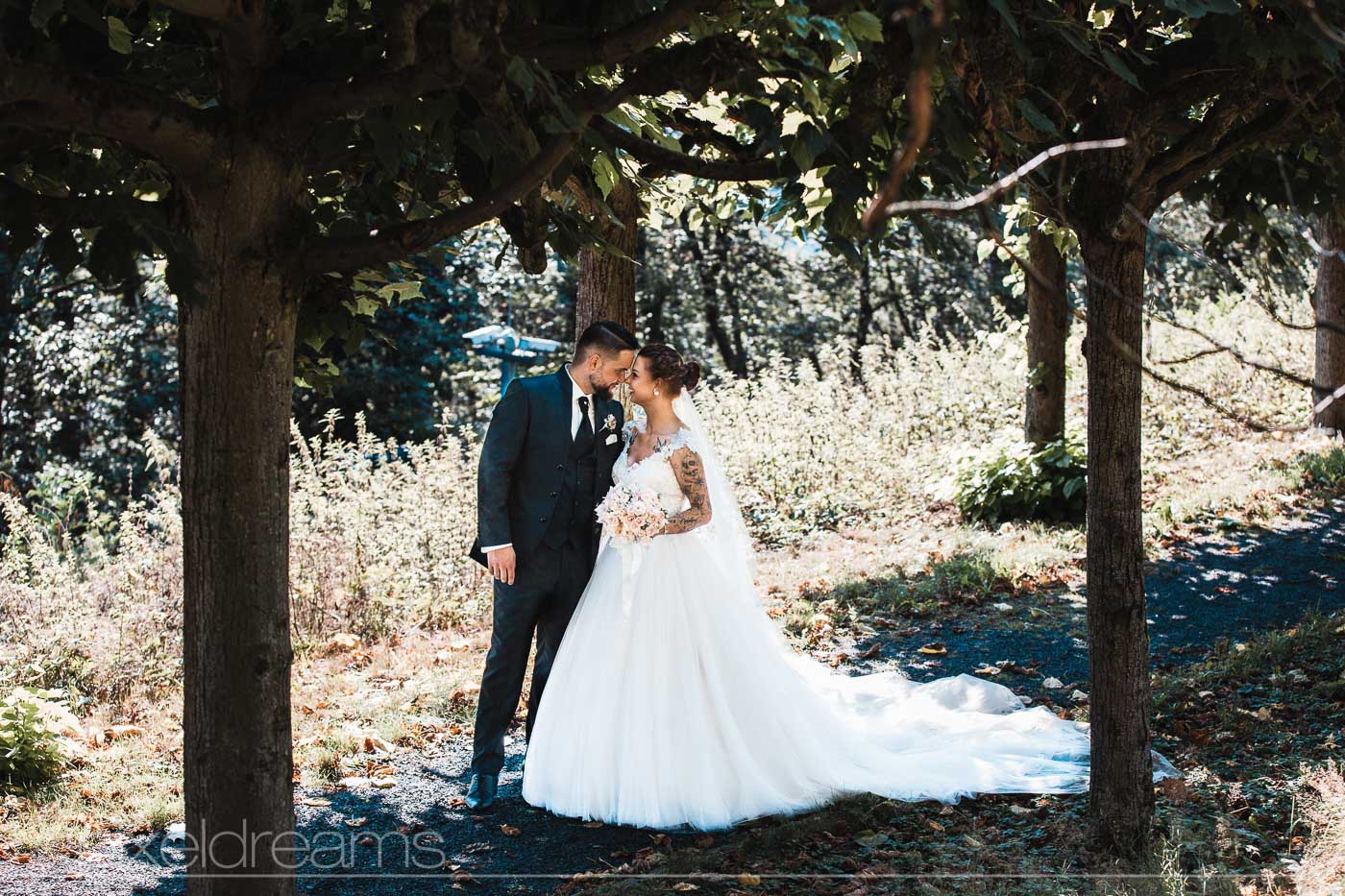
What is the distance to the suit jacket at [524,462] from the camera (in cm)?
548

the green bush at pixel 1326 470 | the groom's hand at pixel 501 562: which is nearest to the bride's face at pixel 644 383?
the groom's hand at pixel 501 562

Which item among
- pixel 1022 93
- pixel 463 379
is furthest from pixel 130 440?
pixel 1022 93

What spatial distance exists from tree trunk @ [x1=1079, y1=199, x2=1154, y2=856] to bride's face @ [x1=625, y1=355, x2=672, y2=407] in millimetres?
2066

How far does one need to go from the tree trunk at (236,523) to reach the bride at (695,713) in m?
2.01

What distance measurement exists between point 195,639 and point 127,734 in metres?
3.48

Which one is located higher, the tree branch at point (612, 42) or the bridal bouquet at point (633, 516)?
the tree branch at point (612, 42)

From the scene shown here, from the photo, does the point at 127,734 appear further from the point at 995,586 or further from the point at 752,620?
the point at 995,586

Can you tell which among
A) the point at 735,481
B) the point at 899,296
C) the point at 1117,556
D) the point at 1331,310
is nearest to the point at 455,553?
the point at 735,481

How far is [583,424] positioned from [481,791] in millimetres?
1737

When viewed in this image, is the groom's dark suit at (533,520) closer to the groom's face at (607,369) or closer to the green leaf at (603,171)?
the groom's face at (607,369)

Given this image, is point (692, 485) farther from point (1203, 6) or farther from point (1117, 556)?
point (1203, 6)

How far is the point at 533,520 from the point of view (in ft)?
18.3

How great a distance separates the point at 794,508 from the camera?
12.4 m

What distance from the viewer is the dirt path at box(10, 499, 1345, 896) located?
4.56 m
